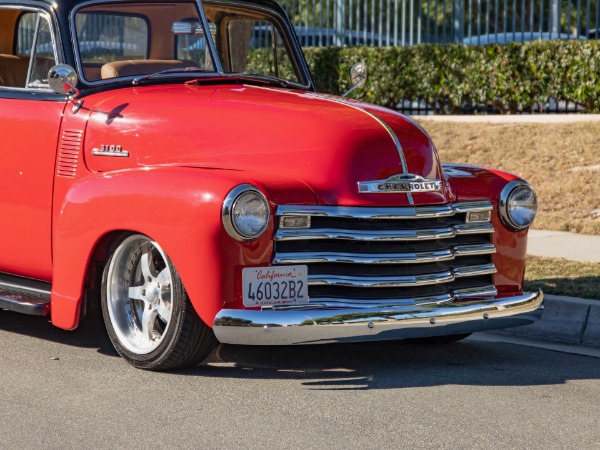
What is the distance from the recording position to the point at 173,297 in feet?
18.4

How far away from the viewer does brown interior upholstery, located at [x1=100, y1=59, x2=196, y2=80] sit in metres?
6.73

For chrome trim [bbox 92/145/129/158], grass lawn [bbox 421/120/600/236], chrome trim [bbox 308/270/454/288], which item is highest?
chrome trim [bbox 92/145/129/158]

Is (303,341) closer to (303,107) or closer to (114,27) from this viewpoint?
(303,107)

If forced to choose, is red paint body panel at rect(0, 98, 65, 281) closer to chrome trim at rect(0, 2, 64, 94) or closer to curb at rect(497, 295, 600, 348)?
chrome trim at rect(0, 2, 64, 94)

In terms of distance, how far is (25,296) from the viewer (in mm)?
6348

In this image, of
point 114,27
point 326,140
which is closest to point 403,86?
point 114,27

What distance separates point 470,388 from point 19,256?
266 centimetres

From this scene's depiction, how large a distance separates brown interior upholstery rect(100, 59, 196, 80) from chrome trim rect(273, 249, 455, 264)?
185 cm

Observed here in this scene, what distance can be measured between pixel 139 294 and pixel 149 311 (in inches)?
4.5

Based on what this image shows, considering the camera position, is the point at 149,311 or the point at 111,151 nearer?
the point at 149,311

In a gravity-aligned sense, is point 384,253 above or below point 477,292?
above

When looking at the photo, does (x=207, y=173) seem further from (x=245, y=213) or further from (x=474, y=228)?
(x=474, y=228)

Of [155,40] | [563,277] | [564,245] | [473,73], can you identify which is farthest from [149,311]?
[473,73]

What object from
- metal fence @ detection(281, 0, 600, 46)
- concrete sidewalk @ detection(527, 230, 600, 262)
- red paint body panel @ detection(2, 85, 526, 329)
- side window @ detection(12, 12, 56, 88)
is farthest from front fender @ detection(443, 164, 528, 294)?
metal fence @ detection(281, 0, 600, 46)
